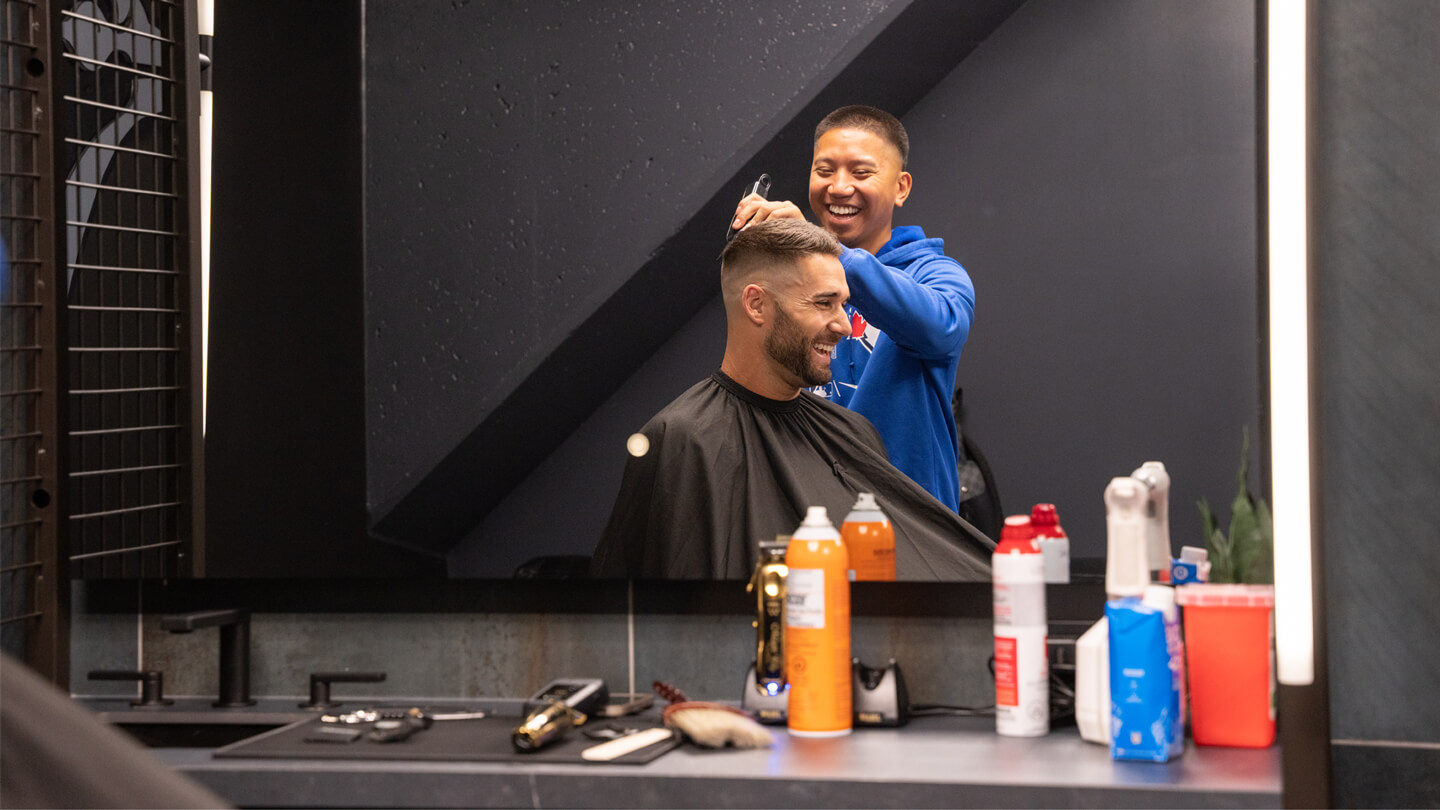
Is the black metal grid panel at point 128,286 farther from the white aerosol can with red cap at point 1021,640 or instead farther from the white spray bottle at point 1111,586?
the white spray bottle at point 1111,586

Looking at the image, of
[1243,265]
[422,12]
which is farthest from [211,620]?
[1243,265]

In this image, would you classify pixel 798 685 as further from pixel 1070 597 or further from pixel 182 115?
pixel 182 115

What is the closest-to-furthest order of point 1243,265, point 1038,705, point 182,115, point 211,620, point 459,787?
1. point 459,787
2. point 1038,705
3. point 1243,265
4. point 211,620
5. point 182,115

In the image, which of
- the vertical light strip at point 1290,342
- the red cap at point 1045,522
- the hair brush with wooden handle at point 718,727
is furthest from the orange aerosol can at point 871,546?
the vertical light strip at point 1290,342

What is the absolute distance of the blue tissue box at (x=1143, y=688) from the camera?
Answer: 1.37m

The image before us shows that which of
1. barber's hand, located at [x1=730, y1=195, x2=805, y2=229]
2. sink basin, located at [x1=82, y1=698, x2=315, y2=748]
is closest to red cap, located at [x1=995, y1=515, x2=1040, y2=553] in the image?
barber's hand, located at [x1=730, y1=195, x2=805, y2=229]

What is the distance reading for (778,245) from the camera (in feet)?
5.78

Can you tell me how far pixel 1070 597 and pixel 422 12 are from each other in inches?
55.0

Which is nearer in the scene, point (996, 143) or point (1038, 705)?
point (1038, 705)

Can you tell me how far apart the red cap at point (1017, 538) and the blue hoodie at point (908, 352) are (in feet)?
0.58

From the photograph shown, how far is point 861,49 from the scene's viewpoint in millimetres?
1750

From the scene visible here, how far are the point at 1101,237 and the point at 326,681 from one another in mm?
1405

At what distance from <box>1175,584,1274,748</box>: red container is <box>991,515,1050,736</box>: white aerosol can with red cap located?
0.64ft

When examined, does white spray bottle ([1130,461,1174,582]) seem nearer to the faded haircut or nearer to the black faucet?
the faded haircut
